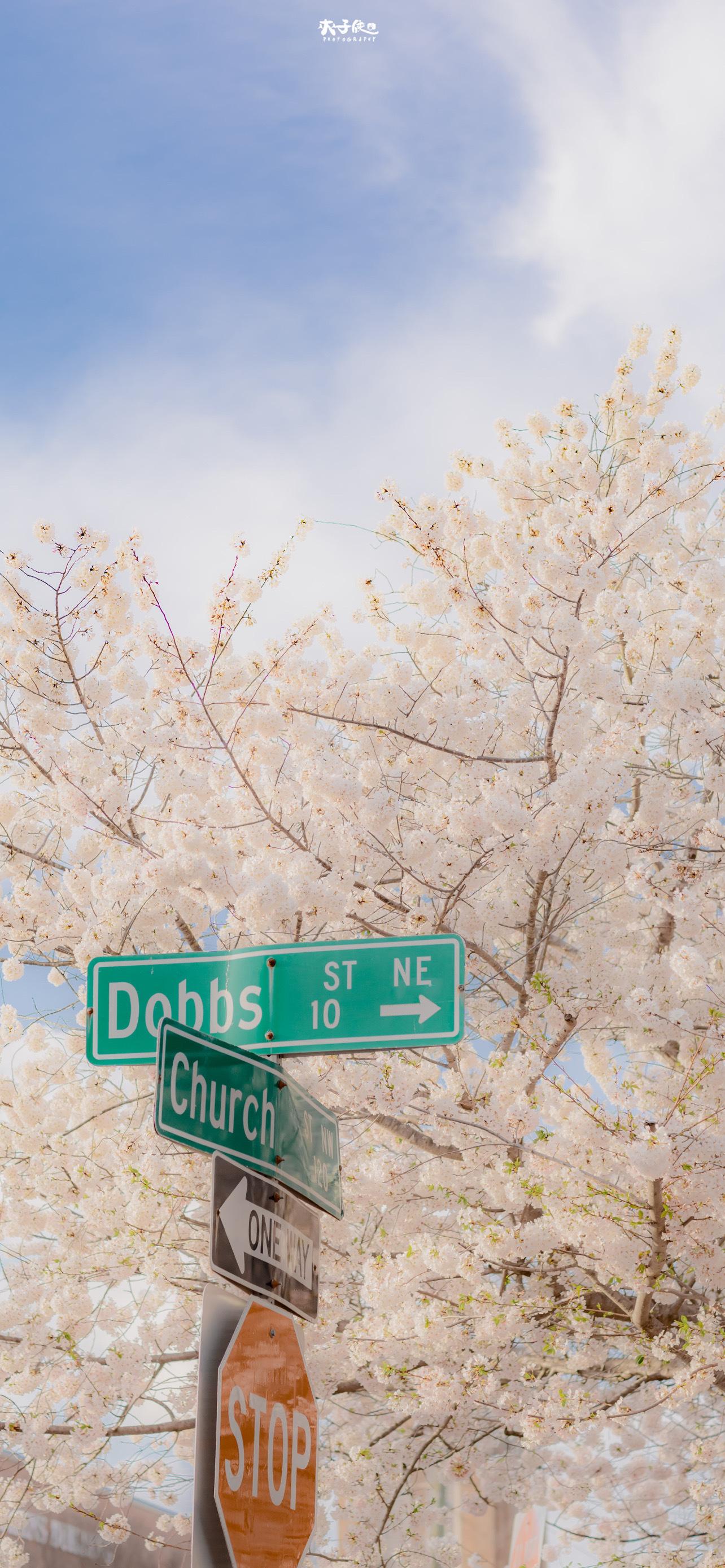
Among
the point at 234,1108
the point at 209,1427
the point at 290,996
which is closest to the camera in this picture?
the point at 209,1427

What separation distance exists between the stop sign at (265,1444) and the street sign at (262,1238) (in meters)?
0.07

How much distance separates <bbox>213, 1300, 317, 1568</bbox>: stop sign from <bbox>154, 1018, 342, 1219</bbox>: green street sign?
0.35 metres

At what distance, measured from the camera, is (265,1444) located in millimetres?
2682

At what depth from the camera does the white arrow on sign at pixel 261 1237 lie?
2768 millimetres

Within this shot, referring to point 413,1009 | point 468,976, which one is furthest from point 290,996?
point 468,976

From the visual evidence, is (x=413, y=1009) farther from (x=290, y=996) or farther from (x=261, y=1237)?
(x=261, y=1237)

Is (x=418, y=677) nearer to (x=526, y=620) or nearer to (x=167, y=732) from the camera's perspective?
(x=526, y=620)

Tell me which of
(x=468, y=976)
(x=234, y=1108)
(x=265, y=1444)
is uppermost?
(x=468, y=976)

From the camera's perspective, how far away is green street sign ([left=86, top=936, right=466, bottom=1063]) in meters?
3.27

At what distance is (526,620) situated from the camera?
7281 millimetres

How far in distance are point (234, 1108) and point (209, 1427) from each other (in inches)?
27.6

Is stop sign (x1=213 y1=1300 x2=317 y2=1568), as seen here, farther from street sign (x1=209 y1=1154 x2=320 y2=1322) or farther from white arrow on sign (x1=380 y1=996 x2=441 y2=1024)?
white arrow on sign (x1=380 y1=996 x2=441 y2=1024)

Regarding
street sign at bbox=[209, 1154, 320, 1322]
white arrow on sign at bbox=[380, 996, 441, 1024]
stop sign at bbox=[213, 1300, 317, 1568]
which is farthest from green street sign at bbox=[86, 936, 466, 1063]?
stop sign at bbox=[213, 1300, 317, 1568]

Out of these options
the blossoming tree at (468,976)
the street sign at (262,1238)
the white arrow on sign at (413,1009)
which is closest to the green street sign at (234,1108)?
the street sign at (262,1238)
